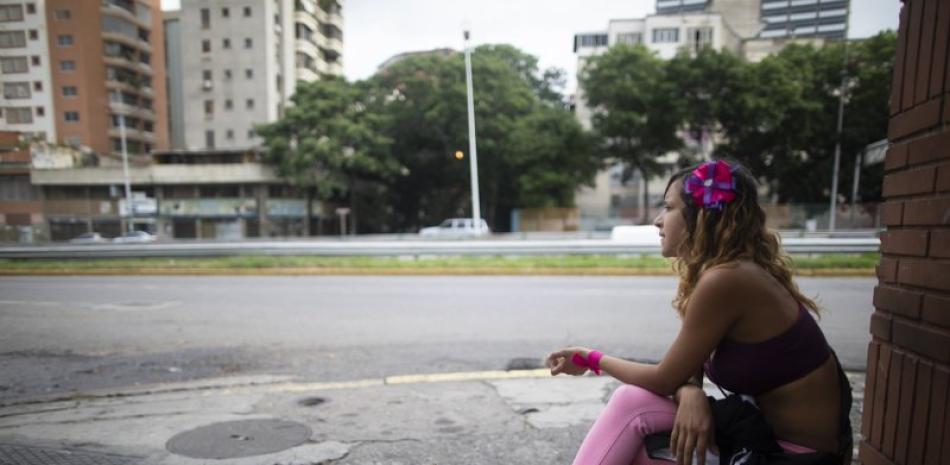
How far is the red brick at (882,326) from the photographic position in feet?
6.00

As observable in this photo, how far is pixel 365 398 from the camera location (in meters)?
3.69

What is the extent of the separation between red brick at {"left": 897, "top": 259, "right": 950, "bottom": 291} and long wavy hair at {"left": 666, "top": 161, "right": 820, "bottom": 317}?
1.19 feet

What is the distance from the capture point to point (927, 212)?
5.26 ft

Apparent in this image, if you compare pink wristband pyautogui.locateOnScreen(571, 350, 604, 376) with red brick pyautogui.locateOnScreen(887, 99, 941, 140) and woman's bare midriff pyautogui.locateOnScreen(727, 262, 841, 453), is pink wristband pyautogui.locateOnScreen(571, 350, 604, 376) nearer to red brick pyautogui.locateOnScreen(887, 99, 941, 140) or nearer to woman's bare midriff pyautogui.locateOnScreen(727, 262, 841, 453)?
woman's bare midriff pyautogui.locateOnScreen(727, 262, 841, 453)

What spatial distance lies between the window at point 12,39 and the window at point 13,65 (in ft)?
0.20

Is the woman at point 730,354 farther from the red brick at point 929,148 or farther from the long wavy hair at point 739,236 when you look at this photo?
the red brick at point 929,148

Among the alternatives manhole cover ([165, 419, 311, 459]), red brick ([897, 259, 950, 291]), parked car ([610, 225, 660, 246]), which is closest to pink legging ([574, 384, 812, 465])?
red brick ([897, 259, 950, 291])

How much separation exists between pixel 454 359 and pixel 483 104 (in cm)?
3017

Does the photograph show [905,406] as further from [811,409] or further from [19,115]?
[19,115]

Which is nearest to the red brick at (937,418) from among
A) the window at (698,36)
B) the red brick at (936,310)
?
the red brick at (936,310)

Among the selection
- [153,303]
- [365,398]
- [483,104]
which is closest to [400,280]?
[153,303]

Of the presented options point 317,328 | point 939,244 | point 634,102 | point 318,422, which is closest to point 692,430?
point 939,244

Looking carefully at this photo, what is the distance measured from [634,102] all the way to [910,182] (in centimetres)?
3214

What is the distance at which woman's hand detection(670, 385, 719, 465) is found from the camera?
4.90ft
